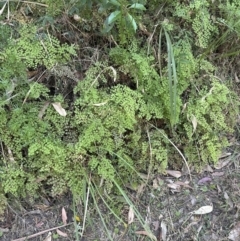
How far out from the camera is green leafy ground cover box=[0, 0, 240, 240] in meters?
2.41

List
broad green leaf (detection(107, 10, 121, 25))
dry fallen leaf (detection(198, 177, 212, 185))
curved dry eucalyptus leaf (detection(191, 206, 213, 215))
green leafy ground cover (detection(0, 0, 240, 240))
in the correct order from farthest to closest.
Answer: dry fallen leaf (detection(198, 177, 212, 185)) < curved dry eucalyptus leaf (detection(191, 206, 213, 215)) < green leafy ground cover (detection(0, 0, 240, 240)) < broad green leaf (detection(107, 10, 121, 25))

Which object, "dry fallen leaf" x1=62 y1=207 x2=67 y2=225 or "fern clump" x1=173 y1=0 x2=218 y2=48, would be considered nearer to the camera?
"dry fallen leaf" x1=62 y1=207 x2=67 y2=225

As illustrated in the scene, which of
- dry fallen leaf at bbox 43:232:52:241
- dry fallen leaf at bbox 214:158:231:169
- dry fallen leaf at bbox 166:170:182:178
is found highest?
dry fallen leaf at bbox 214:158:231:169

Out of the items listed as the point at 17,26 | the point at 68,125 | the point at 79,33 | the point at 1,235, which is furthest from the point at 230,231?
the point at 17,26

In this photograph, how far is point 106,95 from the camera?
8.18ft

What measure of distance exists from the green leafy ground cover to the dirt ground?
82mm

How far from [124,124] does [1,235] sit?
90cm

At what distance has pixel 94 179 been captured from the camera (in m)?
2.50

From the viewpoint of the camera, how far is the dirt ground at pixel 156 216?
96.3 inches

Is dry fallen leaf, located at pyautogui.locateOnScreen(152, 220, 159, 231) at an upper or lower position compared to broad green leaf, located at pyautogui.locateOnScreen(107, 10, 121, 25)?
lower

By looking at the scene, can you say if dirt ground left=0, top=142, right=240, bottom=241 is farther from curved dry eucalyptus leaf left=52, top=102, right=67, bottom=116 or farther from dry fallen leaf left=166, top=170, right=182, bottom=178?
curved dry eucalyptus leaf left=52, top=102, right=67, bottom=116

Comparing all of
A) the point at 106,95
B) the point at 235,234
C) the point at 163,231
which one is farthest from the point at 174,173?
the point at 106,95

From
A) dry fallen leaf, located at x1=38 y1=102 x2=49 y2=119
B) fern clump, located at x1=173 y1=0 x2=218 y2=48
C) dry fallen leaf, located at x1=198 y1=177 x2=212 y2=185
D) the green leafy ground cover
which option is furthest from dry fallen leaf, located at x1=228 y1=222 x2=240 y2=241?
dry fallen leaf, located at x1=38 y1=102 x2=49 y2=119

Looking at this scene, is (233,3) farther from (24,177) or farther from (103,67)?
(24,177)
